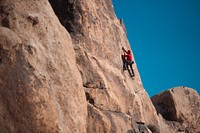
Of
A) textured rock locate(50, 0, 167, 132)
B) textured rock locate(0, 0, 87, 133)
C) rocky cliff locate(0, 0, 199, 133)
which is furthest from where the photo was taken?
textured rock locate(50, 0, 167, 132)

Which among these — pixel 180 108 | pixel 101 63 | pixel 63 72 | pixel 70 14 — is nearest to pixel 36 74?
pixel 63 72

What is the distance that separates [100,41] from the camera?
70.7ft

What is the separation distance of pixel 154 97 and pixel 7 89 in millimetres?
23425

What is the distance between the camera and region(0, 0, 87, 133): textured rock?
39.5 feet

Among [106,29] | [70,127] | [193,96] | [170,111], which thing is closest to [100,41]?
[106,29]

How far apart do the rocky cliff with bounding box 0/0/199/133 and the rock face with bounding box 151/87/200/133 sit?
705 centimetres

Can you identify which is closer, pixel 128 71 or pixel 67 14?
pixel 67 14

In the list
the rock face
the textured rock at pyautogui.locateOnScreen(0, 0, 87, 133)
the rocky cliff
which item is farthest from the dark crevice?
the rock face

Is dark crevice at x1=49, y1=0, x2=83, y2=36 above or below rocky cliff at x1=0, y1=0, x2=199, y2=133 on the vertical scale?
above

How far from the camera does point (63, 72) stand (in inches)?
596

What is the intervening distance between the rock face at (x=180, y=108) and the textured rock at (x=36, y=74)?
1698cm

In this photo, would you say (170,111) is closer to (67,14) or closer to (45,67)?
(67,14)

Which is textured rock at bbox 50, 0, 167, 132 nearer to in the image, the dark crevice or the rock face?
the dark crevice

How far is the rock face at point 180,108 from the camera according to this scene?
1206 inches
